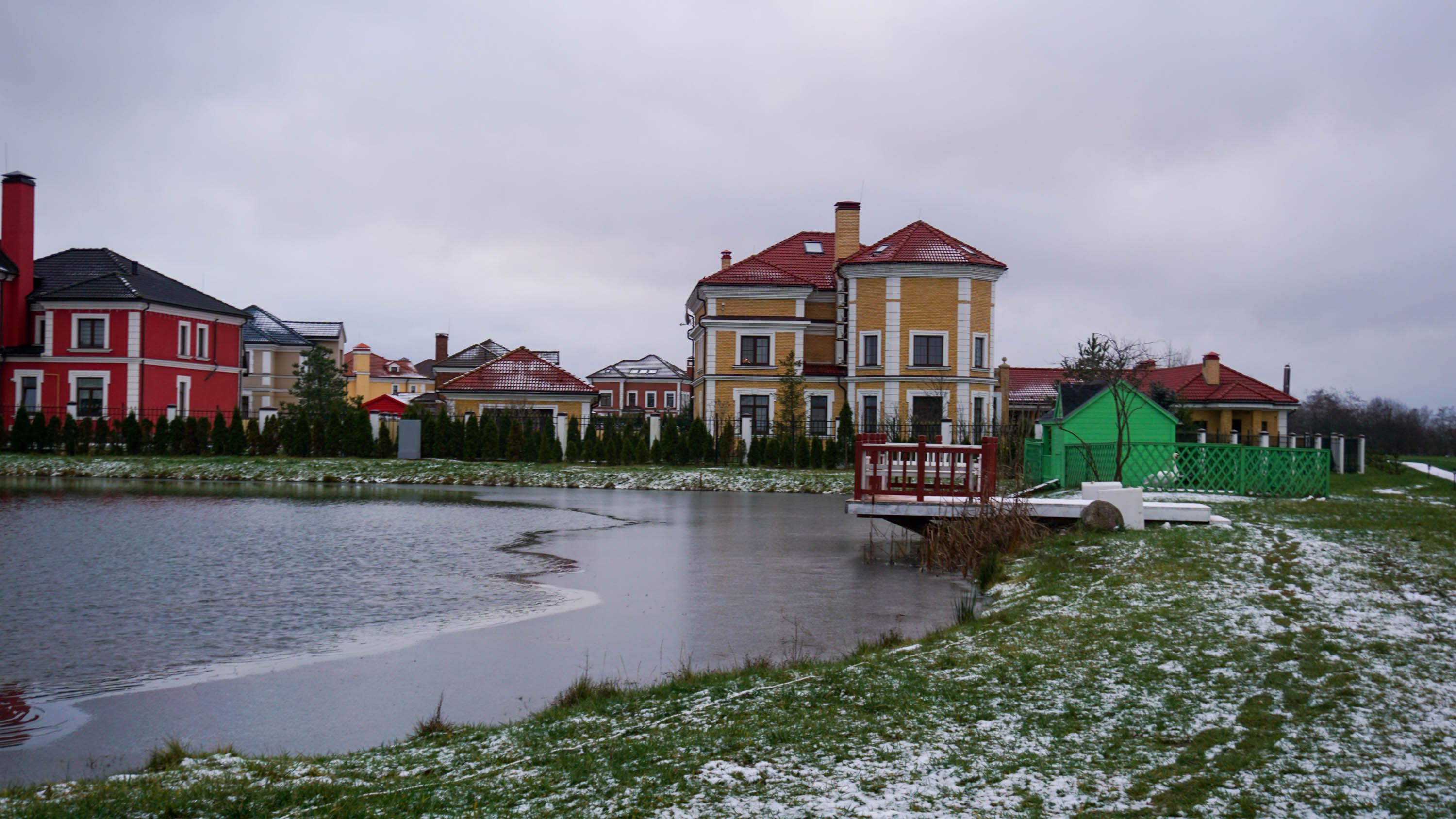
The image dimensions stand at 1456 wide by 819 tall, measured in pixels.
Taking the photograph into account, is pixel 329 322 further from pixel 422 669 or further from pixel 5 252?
pixel 422 669

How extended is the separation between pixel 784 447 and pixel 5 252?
109ft

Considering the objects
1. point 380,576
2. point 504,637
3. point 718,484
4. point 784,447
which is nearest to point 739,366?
point 784,447

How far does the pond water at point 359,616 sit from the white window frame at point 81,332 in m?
25.8

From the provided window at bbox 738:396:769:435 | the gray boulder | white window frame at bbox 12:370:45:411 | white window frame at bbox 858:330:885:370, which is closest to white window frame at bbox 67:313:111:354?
white window frame at bbox 12:370:45:411

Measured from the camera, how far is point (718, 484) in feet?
100

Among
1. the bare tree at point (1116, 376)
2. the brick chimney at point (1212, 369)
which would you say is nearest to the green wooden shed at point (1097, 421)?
the bare tree at point (1116, 376)

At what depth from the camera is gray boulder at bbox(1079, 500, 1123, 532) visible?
40.6 ft

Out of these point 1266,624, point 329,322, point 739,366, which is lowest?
point 1266,624

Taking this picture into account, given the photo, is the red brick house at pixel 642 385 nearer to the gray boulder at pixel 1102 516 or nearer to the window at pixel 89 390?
the window at pixel 89 390

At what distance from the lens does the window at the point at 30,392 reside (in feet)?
132

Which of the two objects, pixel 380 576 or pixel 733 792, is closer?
pixel 733 792

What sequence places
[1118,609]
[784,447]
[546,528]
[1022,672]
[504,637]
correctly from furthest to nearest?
[784,447] → [546,528] → [504,637] → [1118,609] → [1022,672]

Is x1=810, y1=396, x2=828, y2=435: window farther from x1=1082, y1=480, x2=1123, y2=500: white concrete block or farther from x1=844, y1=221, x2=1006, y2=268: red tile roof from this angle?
x1=1082, y1=480, x2=1123, y2=500: white concrete block

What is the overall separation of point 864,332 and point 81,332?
31.7 m
